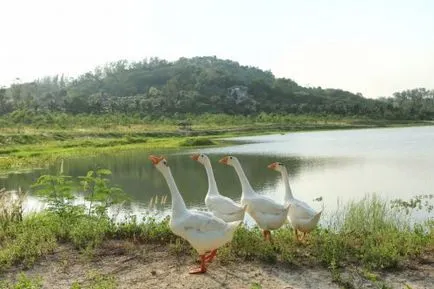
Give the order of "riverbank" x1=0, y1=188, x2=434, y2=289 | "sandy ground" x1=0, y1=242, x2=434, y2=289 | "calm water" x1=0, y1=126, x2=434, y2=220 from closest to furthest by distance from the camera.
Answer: "sandy ground" x1=0, y1=242, x2=434, y2=289 → "riverbank" x1=0, y1=188, x2=434, y2=289 → "calm water" x1=0, y1=126, x2=434, y2=220

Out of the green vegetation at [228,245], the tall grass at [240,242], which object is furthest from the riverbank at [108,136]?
the tall grass at [240,242]

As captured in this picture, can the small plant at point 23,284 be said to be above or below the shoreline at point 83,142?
above

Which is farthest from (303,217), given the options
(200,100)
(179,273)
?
(200,100)

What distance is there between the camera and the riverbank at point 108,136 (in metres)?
44.8

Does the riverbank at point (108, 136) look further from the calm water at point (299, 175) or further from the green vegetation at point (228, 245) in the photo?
the green vegetation at point (228, 245)

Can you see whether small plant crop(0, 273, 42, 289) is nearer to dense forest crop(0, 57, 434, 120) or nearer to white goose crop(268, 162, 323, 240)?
white goose crop(268, 162, 323, 240)

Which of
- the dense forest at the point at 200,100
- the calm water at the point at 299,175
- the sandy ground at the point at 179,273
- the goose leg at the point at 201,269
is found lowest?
the calm water at the point at 299,175

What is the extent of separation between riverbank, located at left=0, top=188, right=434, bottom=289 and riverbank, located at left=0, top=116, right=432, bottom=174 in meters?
28.3

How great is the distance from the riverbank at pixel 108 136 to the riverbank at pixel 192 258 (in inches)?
1113

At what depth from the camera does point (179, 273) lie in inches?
307

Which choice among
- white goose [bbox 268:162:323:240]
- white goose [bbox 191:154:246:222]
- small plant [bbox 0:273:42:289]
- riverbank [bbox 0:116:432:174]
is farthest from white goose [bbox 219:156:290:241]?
riverbank [bbox 0:116:432:174]

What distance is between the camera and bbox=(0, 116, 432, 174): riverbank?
4481 cm

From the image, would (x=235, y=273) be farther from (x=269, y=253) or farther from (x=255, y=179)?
(x=255, y=179)

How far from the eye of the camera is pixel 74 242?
31.0 ft
